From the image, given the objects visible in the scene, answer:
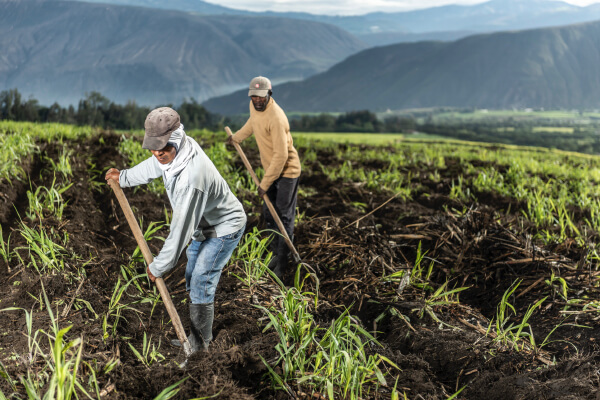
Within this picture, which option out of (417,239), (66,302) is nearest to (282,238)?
(417,239)

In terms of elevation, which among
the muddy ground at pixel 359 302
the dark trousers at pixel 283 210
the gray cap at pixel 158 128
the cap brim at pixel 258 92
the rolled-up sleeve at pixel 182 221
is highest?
the cap brim at pixel 258 92

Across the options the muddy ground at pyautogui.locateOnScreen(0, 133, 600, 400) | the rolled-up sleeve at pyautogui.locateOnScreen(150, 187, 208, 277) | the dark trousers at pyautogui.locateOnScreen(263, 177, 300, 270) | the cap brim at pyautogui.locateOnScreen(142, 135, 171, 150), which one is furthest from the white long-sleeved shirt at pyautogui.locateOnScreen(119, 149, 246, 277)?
the dark trousers at pyautogui.locateOnScreen(263, 177, 300, 270)

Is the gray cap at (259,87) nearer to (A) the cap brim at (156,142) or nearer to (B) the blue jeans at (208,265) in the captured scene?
(B) the blue jeans at (208,265)

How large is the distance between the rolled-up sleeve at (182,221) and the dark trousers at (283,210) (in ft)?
6.10

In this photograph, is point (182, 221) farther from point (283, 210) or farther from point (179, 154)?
point (283, 210)

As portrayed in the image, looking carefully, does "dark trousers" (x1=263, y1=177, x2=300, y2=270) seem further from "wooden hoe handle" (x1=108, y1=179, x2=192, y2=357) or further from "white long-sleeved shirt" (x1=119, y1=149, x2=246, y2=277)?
"wooden hoe handle" (x1=108, y1=179, x2=192, y2=357)

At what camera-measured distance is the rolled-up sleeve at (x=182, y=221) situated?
2.49m

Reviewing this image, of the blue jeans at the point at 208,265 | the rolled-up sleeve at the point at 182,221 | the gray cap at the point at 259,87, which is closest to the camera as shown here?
the rolled-up sleeve at the point at 182,221

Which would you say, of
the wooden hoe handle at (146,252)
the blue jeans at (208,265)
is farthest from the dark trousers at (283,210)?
the wooden hoe handle at (146,252)

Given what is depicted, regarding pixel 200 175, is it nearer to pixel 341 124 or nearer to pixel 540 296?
pixel 540 296

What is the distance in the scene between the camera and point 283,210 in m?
4.50

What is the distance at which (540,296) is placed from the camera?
400cm

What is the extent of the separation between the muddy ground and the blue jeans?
0.32 m

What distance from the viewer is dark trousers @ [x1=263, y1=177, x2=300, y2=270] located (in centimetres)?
440
